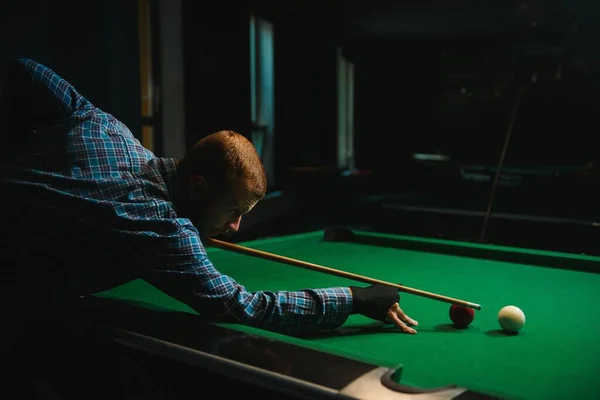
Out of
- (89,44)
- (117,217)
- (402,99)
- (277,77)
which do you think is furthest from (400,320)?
(402,99)

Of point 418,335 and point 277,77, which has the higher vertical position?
point 277,77

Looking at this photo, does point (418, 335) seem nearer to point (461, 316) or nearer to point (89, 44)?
point (461, 316)

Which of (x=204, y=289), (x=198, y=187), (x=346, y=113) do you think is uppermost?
(x=346, y=113)

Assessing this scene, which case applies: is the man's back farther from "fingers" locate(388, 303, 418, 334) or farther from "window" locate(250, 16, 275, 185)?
"window" locate(250, 16, 275, 185)

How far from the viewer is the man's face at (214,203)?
1.57 metres

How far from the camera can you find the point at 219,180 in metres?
1.56

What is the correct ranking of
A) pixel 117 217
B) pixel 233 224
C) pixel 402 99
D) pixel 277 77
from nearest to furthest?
pixel 117 217
pixel 233 224
pixel 277 77
pixel 402 99

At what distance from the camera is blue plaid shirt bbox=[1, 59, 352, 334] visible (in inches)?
55.7

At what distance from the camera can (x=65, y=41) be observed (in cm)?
351

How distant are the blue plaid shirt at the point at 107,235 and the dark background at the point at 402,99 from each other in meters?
2.02

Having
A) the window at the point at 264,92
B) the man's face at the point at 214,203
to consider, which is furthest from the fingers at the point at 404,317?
the window at the point at 264,92

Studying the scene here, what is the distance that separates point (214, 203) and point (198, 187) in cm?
6

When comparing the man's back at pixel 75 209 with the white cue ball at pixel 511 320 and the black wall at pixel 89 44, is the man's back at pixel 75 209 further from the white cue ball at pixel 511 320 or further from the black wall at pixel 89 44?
the black wall at pixel 89 44

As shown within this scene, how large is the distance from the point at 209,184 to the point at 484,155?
662 cm
